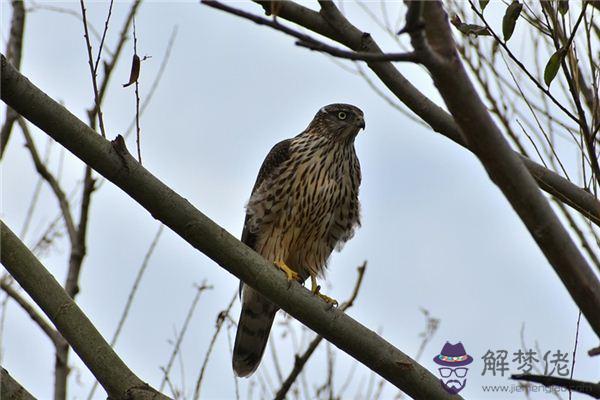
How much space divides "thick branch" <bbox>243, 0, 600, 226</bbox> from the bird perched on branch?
2.36 meters

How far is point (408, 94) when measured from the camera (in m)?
3.58

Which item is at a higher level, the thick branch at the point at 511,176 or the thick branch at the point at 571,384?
the thick branch at the point at 511,176

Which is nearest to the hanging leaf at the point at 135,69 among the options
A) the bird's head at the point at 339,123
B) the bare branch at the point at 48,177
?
the bare branch at the point at 48,177

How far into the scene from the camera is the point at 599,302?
2324mm

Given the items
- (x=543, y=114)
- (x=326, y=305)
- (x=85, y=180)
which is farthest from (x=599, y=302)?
(x=85, y=180)

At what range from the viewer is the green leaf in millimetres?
3523

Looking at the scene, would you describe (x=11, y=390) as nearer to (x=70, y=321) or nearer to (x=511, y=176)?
(x=70, y=321)

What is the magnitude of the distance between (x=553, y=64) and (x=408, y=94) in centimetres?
62

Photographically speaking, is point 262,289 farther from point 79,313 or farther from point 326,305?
point 79,313

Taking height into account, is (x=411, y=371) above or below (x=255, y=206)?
below

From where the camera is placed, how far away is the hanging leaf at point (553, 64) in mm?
3343

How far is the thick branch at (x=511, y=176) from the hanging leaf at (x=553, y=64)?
1214 mm

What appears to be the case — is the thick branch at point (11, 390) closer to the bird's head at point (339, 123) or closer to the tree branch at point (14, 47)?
the tree branch at point (14, 47)

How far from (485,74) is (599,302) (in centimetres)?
275
